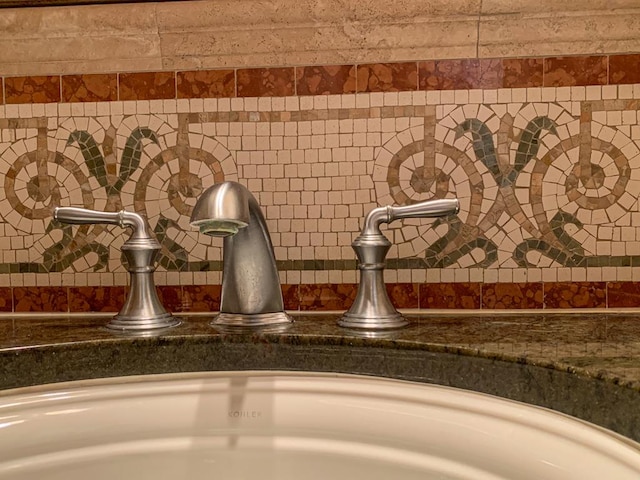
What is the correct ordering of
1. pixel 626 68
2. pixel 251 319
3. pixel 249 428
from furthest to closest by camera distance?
1. pixel 626 68
2. pixel 251 319
3. pixel 249 428

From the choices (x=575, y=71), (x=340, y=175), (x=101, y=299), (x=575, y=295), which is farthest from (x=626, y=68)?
(x=101, y=299)

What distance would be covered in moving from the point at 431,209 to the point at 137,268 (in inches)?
15.2

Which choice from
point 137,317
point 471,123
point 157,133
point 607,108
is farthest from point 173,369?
point 607,108

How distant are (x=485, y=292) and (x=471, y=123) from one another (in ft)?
0.82

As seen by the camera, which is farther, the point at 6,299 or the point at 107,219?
the point at 6,299

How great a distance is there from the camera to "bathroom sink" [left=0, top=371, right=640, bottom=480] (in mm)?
595

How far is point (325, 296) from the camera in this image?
3.08 feet

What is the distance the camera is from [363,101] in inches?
36.6

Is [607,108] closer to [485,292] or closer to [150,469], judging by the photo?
[485,292]

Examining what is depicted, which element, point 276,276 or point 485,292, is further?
point 485,292

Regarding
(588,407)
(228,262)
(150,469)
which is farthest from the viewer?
(228,262)

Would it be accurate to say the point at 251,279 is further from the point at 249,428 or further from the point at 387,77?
the point at 387,77

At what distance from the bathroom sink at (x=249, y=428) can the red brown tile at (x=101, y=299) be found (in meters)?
0.27

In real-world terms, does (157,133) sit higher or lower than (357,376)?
higher
